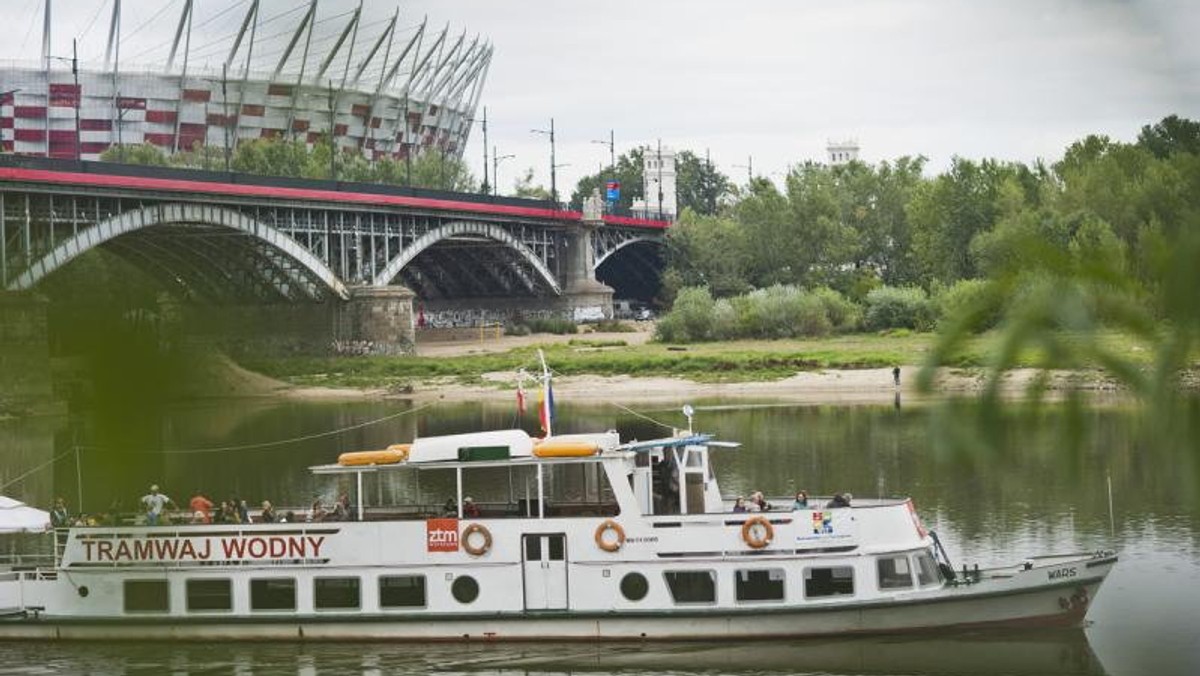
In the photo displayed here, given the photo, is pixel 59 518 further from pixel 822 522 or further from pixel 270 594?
pixel 822 522

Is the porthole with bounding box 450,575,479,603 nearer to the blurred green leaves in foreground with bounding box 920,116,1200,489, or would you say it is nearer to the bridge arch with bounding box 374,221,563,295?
the blurred green leaves in foreground with bounding box 920,116,1200,489

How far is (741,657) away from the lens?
26125mm

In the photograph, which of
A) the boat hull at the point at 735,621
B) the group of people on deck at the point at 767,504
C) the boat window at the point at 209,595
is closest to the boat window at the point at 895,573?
the boat hull at the point at 735,621

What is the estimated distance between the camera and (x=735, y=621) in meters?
26.7

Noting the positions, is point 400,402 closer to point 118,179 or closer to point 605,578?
point 118,179

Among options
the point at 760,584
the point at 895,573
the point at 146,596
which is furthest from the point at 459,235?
the point at 895,573

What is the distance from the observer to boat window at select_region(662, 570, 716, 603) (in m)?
26.7

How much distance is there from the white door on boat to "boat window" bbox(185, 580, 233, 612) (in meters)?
5.33

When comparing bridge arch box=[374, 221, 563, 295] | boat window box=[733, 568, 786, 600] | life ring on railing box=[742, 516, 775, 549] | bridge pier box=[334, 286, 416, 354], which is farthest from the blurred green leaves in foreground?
bridge arch box=[374, 221, 563, 295]

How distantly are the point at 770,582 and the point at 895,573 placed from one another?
6.70 ft

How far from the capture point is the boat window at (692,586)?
87.5 ft

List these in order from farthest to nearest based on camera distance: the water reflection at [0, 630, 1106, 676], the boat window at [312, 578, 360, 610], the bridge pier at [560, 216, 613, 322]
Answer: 1. the bridge pier at [560, 216, 613, 322]
2. the boat window at [312, 578, 360, 610]
3. the water reflection at [0, 630, 1106, 676]

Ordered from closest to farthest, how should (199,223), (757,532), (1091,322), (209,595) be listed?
(1091,322) → (757,532) → (209,595) → (199,223)

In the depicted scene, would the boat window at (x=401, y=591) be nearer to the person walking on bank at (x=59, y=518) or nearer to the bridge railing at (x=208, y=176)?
the person walking on bank at (x=59, y=518)
